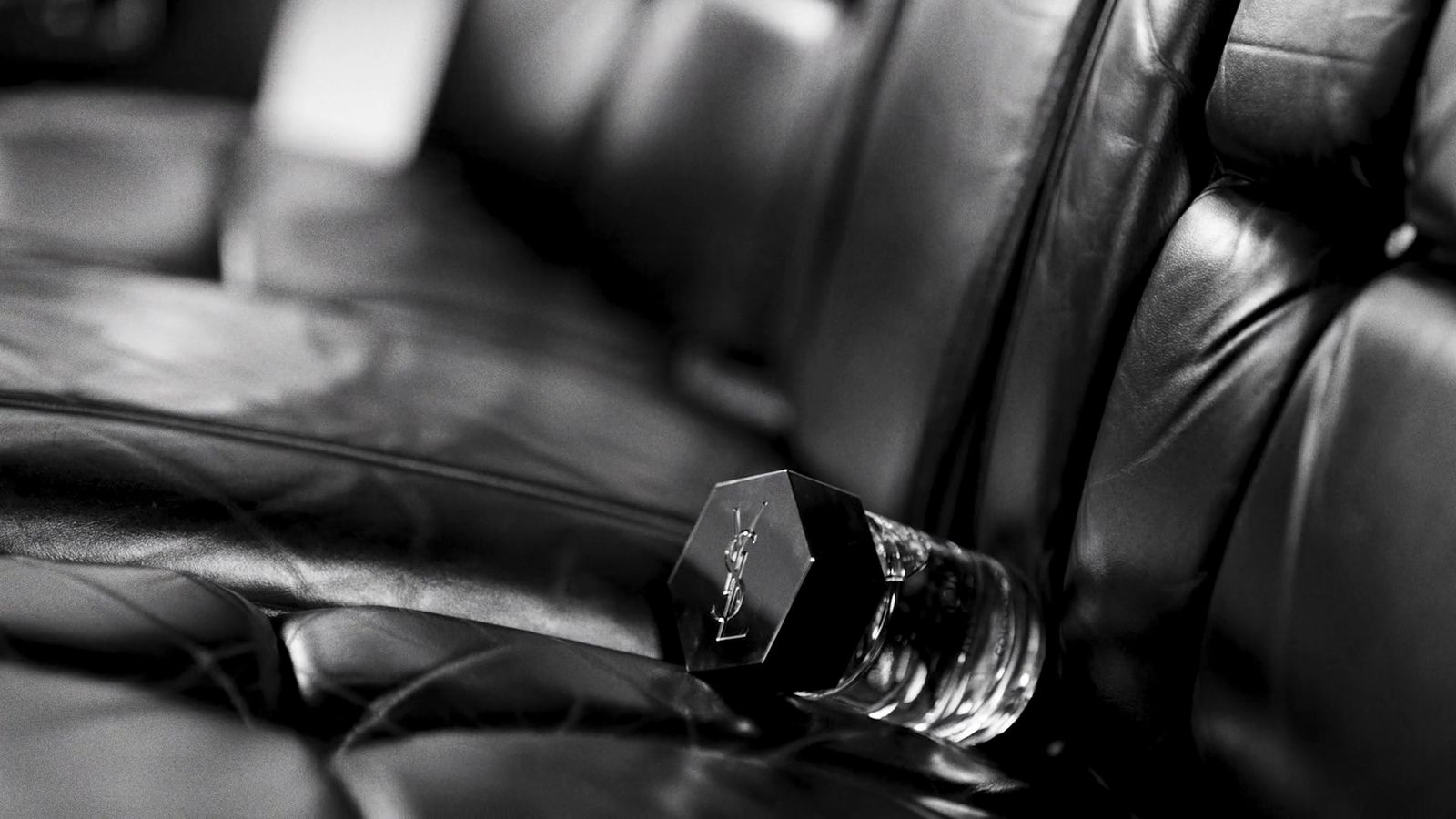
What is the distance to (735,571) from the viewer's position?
0.80m

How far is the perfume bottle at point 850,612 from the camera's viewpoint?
75 centimetres

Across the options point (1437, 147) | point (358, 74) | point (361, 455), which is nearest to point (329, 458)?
point (361, 455)

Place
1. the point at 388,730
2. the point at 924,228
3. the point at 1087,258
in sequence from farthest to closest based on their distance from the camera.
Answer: the point at 924,228 < the point at 1087,258 < the point at 388,730

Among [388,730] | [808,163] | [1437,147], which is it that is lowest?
[388,730]

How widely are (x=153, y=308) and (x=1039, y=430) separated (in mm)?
674

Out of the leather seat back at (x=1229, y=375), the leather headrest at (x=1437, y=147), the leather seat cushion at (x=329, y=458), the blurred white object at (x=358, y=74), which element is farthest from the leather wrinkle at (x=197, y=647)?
the blurred white object at (x=358, y=74)

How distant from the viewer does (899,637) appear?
85cm

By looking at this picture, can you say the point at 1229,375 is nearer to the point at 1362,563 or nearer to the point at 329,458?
the point at 1362,563

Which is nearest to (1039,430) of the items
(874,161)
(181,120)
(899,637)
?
(899,637)

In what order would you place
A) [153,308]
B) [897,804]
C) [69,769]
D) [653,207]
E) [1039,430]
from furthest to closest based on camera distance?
[653,207]
[153,308]
[1039,430]
[897,804]
[69,769]

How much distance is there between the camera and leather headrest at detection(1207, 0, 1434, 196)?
0.72 m

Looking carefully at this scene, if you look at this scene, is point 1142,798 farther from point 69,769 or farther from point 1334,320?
point 69,769

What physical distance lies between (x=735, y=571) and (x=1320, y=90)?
403 millimetres

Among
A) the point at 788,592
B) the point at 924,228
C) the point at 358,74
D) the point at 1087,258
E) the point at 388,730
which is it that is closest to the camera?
the point at 388,730
